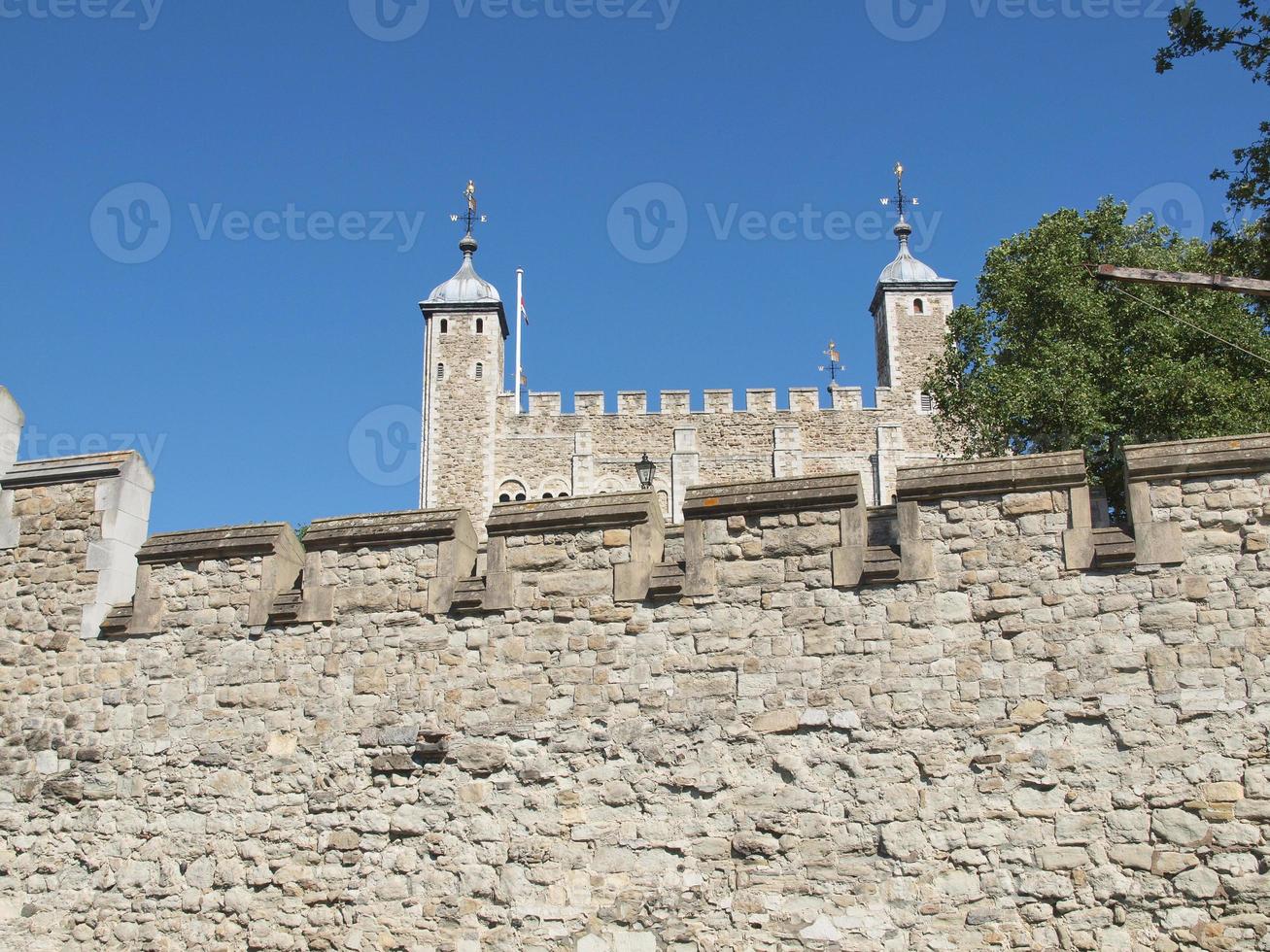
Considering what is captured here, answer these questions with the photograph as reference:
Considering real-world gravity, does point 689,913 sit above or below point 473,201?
below

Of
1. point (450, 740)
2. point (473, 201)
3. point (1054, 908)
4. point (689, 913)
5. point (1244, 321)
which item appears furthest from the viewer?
point (473, 201)

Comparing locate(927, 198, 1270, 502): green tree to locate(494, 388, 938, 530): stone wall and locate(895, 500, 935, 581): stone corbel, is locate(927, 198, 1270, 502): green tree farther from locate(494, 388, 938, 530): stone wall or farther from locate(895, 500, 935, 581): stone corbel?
locate(494, 388, 938, 530): stone wall

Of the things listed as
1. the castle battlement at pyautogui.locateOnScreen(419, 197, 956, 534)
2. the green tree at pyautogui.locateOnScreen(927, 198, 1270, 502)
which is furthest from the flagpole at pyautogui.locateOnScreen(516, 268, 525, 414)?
the green tree at pyautogui.locateOnScreen(927, 198, 1270, 502)

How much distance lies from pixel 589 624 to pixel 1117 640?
3209mm

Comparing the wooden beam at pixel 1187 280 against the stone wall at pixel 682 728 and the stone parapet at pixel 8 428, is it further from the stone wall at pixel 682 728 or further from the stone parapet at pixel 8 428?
the stone parapet at pixel 8 428

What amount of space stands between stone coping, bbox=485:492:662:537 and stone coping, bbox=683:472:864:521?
304 millimetres

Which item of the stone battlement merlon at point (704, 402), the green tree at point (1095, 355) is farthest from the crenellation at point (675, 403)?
the green tree at point (1095, 355)

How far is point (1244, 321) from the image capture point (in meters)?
19.8

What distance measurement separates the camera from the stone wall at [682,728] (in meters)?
7.10

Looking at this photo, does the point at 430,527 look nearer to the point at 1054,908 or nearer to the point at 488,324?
the point at 1054,908

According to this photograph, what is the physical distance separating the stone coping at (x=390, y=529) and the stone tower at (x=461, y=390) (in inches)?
1480

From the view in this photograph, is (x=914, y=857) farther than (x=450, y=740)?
No

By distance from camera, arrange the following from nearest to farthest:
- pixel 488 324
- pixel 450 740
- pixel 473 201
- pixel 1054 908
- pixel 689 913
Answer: pixel 1054 908, pixel 689 913, pixel 450 740, pixel 488 324, pixel 473 201

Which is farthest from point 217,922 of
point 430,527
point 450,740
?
point 430,527
